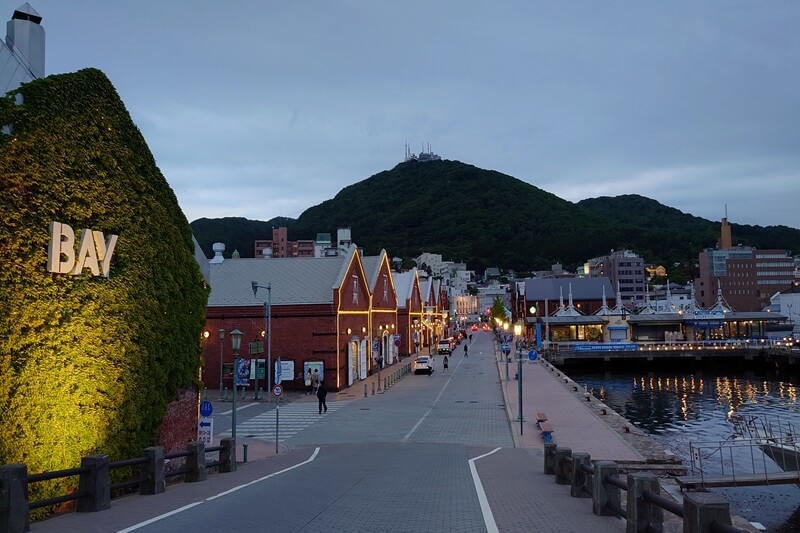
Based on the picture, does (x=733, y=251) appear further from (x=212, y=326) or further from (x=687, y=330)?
(x=212, y=326)

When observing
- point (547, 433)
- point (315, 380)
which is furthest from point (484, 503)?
point (315, 380)

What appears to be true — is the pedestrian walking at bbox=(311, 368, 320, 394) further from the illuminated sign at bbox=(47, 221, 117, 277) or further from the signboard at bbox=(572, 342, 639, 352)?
the signboard at bbox=(572, 342, 639, 352)

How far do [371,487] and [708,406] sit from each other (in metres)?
37.7

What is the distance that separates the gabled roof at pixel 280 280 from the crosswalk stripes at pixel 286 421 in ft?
27.3

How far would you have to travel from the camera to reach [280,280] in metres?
42.6

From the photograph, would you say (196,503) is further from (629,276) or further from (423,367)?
(629,276)

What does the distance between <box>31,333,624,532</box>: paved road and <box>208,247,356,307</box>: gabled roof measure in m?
11.8

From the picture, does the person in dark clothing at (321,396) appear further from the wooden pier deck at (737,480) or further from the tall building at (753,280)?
the tall building at (753,280)

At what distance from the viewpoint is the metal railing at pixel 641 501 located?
7574 millimetres

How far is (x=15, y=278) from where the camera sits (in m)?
11.2

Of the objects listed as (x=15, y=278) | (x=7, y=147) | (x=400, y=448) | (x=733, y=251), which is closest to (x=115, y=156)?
(x=7, y=147)

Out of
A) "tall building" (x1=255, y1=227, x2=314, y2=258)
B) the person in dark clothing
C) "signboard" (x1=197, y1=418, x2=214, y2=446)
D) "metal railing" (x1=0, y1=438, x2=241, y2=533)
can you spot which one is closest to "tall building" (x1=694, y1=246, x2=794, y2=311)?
"tall building" (x1=255, y1=227, x2=314, y2=258)

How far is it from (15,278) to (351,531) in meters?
7.32

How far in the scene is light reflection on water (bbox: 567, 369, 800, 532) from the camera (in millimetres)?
20484
